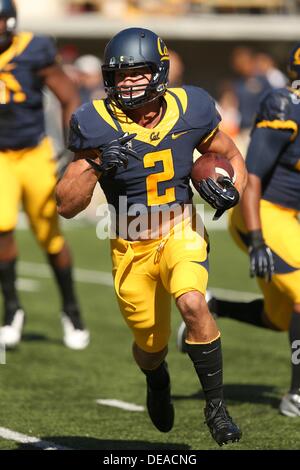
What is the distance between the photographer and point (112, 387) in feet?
19.1

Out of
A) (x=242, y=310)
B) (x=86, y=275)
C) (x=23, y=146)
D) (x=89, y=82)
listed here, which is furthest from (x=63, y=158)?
(x=89, y=82)

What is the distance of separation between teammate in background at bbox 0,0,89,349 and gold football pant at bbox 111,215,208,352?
2116 millimetres

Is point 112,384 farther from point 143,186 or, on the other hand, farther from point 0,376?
point 143,186

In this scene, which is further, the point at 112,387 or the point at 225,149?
the point at 112,387

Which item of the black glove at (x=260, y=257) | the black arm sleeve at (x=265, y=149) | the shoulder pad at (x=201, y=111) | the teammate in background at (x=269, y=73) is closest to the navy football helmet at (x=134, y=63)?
the shoulder pad at (x=201, y=111)

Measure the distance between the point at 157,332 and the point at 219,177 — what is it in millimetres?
719

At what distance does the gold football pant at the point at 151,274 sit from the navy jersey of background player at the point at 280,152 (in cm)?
87

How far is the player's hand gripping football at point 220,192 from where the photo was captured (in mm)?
4148

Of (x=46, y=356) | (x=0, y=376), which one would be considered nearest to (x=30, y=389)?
(x=0, y=376)

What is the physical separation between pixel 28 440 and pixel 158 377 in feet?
1.98

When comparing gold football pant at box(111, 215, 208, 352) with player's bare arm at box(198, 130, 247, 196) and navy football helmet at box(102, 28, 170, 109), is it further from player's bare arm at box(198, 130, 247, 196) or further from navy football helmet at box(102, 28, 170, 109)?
navy football helmet at box(102, 28, 170, 109)

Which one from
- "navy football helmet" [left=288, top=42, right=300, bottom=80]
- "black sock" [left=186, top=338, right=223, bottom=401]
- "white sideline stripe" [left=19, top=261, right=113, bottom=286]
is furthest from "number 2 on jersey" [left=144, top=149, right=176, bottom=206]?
"white sideline stripe" [left=19, top=261, right=113, bottom=286]

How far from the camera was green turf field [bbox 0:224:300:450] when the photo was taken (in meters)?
4.73

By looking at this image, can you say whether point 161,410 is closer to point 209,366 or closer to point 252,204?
point 209,366
